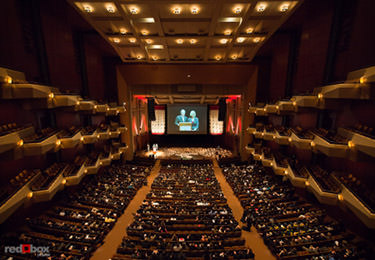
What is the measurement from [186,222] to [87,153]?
12106 millimetres

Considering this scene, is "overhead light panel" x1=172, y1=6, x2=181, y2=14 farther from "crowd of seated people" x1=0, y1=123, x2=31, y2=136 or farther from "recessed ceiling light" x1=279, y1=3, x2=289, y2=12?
"crowd of seated people" x1=0, y1=123, x2=31, y2=136

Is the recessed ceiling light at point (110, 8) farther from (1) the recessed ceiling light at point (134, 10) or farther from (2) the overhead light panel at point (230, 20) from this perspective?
(2) the overhead light panel at point (230, 20)

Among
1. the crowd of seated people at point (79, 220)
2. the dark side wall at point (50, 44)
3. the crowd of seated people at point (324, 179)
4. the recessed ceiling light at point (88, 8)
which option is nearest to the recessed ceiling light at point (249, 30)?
the recessed ceiling light at point (88, 8)

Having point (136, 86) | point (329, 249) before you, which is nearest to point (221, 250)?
point (329, 249)

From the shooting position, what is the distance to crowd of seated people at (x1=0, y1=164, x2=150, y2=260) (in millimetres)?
7465

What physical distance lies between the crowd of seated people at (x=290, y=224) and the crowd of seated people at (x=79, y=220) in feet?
27.6

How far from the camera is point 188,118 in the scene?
1087 inches

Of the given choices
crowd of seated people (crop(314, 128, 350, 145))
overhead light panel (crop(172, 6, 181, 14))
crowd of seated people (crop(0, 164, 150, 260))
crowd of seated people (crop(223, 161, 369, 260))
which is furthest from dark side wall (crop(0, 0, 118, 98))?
crowd of seated people (crop(314, 128, 350, 145))

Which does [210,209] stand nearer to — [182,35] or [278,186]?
[278,186]

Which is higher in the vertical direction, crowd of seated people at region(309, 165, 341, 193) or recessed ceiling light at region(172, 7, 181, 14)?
recessed ceiling light at region(172, 7, 181, 14)

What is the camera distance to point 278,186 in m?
14.1

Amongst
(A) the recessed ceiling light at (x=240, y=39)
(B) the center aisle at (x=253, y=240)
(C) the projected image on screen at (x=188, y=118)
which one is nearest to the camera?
(B) the center aisle at (x=253, y=240)

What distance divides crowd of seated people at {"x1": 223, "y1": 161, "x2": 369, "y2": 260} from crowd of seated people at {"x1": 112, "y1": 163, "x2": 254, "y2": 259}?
153 centimetres

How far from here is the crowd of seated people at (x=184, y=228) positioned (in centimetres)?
727
